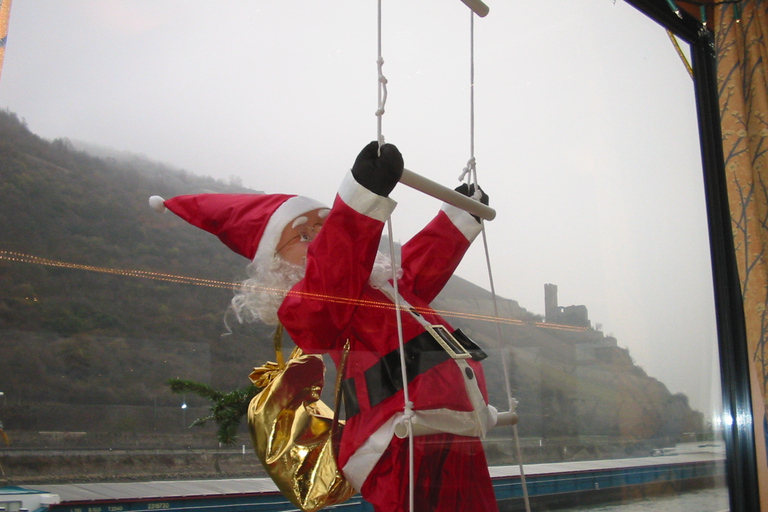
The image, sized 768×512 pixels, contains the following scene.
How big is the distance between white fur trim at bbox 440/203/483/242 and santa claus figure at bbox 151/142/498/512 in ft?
0.57

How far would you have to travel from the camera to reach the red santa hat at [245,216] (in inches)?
33.2

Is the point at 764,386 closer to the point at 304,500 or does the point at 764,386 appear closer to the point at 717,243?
the point at 717,243

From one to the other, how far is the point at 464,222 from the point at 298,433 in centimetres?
44

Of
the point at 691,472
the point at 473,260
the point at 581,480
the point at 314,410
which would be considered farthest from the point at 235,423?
the point at 691,472

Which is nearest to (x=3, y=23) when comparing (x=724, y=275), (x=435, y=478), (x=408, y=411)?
(x=408, y=411)

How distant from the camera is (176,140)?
2.81 feet

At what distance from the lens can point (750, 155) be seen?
1.70m

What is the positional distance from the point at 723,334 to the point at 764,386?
32 centimetres

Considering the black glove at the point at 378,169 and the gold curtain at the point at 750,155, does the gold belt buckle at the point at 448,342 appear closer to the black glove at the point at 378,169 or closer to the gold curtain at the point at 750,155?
the black glove at the point at 378,169

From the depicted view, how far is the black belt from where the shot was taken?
854 mm

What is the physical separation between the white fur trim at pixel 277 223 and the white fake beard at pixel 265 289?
0.05ft

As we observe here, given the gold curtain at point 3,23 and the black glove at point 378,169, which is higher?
the gold curtain at point 3,23


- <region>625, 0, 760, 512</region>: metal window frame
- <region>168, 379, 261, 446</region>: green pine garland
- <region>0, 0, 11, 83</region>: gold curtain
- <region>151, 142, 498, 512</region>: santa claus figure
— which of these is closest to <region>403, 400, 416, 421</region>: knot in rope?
<region>151, 142, 498, 512</region>: santa claus figure

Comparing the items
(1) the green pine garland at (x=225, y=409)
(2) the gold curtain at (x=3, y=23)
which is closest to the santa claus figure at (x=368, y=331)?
(1) the green pine garland at (x=225, y=409)
